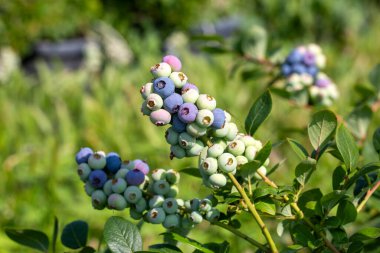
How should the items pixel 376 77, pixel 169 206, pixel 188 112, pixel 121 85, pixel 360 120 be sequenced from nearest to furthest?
1. pixel 188 112
2. pixel 169 206
3. pixel 360 120
4. pixel 376 77
5. pixel 121 85

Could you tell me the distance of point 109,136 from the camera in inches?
101

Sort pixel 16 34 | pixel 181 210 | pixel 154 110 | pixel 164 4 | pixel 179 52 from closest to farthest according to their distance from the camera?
pixel 154 110
pixel 181 210
pixel 179 52
pixel 16 34
pixel 164 4

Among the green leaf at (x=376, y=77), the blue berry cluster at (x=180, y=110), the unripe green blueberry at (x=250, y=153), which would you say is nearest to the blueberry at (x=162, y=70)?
the blue berry cluster at (x=180, y=110)

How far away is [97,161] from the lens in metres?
0.62

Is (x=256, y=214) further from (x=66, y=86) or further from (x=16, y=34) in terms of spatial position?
(x=16, y=34)

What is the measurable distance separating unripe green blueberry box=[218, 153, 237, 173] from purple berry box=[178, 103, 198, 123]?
0.04 meters

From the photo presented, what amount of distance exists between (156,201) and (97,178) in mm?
67

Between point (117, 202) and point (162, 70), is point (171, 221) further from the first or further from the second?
point (162, 70)

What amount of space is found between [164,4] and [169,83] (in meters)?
4.36

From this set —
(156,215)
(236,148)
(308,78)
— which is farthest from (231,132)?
(308,78)

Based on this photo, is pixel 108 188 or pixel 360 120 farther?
pixel 360 120

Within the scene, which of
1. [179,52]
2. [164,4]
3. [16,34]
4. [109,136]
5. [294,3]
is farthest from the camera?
[294,3]

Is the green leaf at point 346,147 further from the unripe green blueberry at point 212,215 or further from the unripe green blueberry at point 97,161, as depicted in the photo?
the unripe green blueberry at point 97,161

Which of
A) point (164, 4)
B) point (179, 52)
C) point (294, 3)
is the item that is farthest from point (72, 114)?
point (294, 3)
